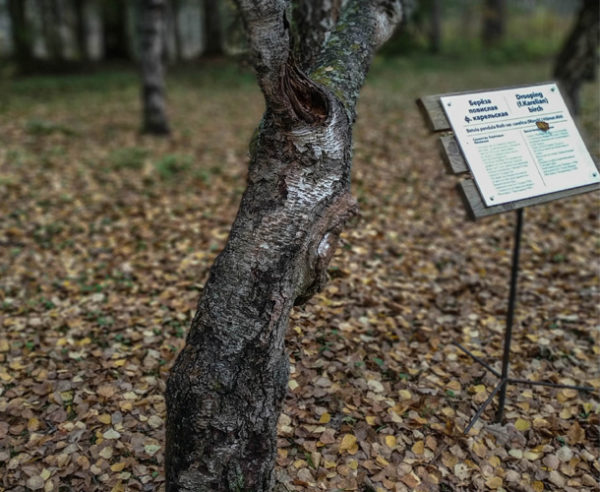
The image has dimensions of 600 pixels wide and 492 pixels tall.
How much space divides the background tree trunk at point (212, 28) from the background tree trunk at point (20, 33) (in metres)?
6.33

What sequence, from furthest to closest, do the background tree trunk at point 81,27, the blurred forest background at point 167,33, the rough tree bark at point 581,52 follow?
the background tree trunk at point 81,27
the blurred forest background at point 167,33
the rough tree bark at point 581,52

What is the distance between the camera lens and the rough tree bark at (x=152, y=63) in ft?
31.8

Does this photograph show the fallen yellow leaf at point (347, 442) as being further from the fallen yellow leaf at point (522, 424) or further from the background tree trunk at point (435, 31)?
the background tree trunk at point (435, 31)

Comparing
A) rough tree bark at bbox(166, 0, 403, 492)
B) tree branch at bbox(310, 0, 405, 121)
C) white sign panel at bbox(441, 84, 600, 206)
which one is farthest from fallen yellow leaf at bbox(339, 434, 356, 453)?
tree branch at bbox(310, 0, 405, 121)

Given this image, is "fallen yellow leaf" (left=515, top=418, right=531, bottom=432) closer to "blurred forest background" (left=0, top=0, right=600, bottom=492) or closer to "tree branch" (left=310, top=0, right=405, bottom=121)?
"blurred forest background" (left=0, top=0, right=600, bottom=492)

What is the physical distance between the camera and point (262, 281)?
103 inches

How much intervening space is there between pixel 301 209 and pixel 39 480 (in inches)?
88.0

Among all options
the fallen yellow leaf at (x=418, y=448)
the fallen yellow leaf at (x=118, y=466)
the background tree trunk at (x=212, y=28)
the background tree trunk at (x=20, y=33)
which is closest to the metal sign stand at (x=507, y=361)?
the fallen yellow leaf at (x=418, y=448)

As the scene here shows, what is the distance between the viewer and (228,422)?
2.61 meters

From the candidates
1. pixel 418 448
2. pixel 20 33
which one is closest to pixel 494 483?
pixel 418 448

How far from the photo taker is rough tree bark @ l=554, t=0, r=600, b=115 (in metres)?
9.55

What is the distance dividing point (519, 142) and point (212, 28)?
2016 cm

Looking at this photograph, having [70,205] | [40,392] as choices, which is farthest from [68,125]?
[40,392]

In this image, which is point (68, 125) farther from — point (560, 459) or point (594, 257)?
point (560, 459)
